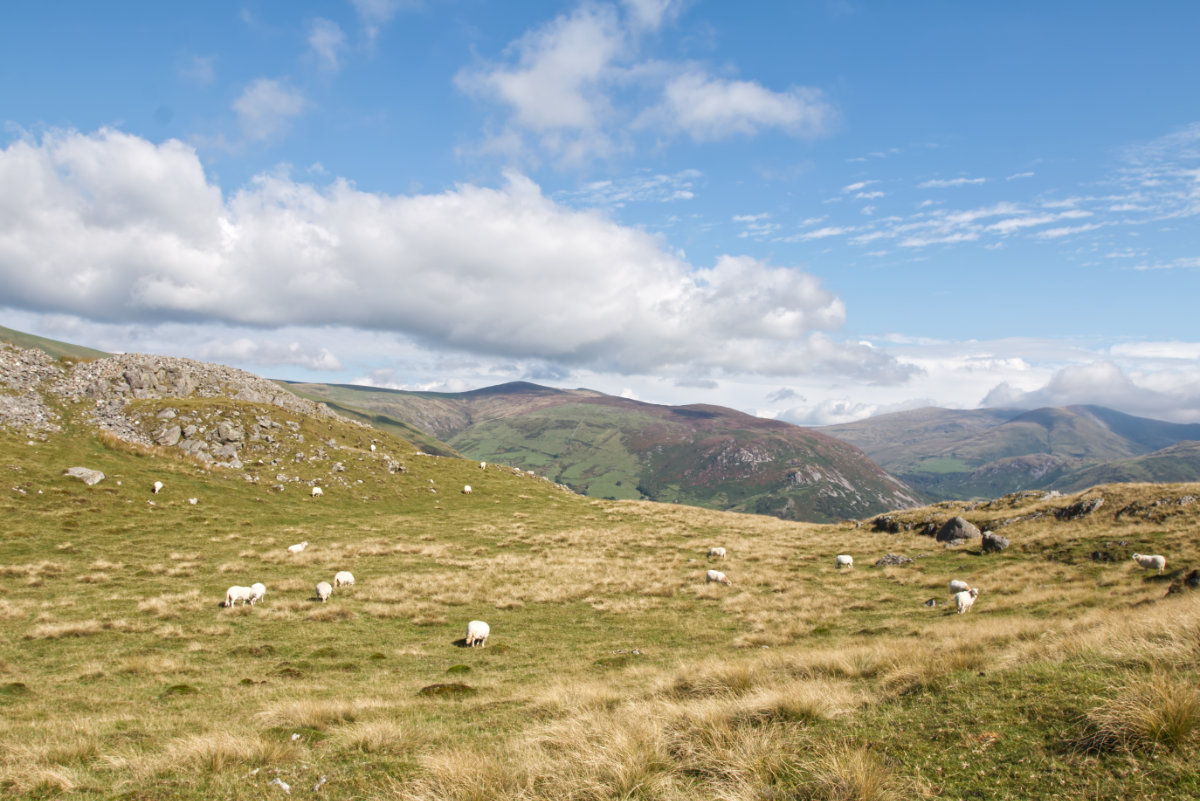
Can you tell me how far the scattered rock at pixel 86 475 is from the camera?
4638 centimetres

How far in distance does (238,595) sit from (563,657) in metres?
17.7

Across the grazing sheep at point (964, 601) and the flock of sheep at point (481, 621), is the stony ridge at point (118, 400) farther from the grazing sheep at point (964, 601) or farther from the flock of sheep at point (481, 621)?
the grazing sheep at point (964, 601)

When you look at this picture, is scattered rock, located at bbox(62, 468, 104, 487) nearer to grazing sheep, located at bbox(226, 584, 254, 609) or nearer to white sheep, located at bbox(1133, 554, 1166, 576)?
grazing sheep, located at bbox(226, 584, 254, 609)

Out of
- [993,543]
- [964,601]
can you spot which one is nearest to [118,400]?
[964,601]

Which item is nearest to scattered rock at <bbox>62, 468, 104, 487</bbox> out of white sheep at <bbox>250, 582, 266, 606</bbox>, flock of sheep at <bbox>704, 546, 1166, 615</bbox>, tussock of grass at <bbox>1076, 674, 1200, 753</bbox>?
white sheep at <bbox>250, 582, 266, 606</bbox>

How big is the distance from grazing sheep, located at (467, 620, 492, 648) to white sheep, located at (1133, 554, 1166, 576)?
31.0m

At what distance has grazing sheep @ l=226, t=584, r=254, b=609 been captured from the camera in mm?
26688

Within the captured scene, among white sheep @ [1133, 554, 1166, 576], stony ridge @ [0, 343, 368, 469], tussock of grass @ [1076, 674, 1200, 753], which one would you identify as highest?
stony ridge @ [0, 343, 368, 469]

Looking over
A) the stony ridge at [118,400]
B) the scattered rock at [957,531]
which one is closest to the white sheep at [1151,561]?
the scattered rock at [957,531]

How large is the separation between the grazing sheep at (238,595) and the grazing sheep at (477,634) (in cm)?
1301

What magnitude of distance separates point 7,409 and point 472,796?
2912 inches

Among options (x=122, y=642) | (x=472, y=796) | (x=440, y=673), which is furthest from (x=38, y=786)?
(x=122, y=642)

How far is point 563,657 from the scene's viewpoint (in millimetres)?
20797

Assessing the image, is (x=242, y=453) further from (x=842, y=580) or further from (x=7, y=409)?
(x=842, y=580)
